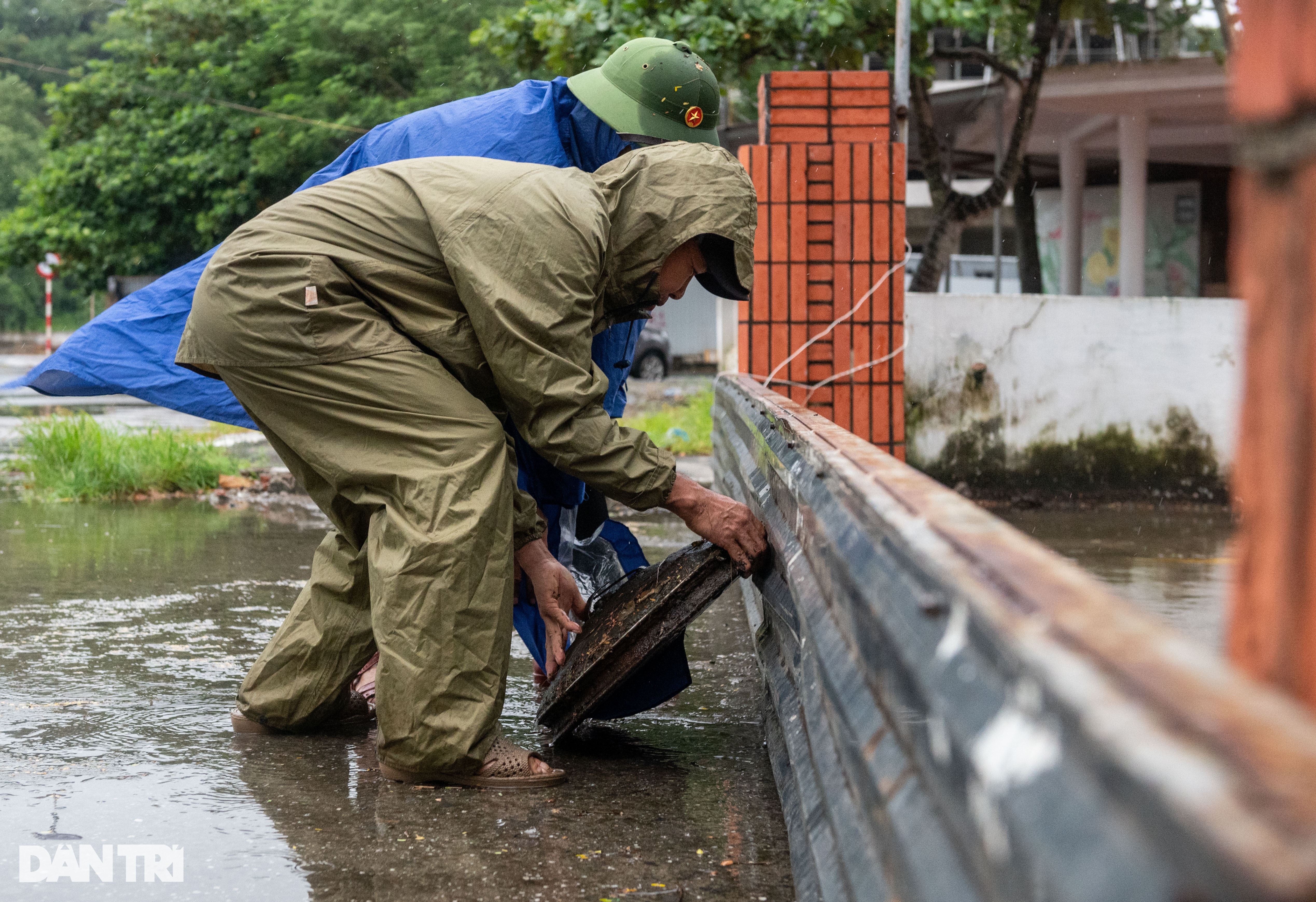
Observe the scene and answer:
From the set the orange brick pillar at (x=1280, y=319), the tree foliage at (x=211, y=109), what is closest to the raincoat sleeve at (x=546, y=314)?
the orange brick pillar at (x=1280, y=319)

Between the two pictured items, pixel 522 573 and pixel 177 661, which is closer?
pixel 522 573

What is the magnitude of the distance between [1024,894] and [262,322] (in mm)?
2229

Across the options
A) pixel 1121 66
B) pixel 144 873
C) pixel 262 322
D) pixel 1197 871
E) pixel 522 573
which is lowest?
pixel 144 873

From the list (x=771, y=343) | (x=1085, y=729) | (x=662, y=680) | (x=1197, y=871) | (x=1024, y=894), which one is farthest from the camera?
(x=771, y=343)

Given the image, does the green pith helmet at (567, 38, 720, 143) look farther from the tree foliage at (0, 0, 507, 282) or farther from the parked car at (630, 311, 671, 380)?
the parked car at (630, 311, 671, 380)

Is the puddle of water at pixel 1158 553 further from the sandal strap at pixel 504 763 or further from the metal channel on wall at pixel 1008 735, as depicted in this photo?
the metal channel on wall at pixel 1008 735

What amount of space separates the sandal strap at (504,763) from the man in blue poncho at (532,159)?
0.62 m

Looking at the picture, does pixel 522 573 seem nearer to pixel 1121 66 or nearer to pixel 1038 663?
pixel 1038 663

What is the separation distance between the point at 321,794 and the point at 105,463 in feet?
18.1

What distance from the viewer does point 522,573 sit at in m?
3.30

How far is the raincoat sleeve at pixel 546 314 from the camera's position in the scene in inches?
103

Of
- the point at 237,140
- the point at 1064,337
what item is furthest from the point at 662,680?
the point at 237,140

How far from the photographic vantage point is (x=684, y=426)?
1093cm

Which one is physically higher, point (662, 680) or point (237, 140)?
point (237, 140)
